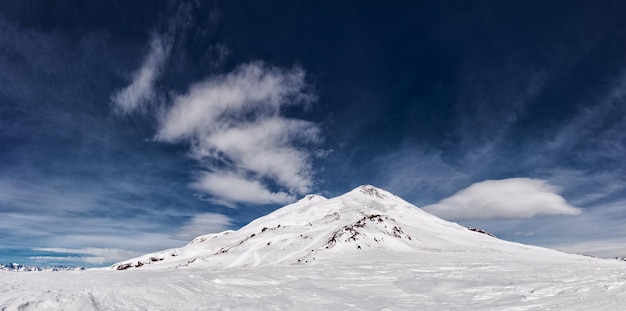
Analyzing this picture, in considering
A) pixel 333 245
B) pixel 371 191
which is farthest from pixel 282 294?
pixel 371 191

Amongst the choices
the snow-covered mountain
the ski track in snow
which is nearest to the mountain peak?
the snow-covered mountain

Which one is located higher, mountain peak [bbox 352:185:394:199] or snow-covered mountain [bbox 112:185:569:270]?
mountain peak [bbox 352:185:394:199]

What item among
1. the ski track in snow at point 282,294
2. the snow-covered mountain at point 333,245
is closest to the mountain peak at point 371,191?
the snow-covered mountain at point 333,245

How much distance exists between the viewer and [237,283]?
17328 millimetres

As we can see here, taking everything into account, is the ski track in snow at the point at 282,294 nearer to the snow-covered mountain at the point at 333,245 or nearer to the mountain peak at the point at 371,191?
the snow-covered mountain at the point at 333,245

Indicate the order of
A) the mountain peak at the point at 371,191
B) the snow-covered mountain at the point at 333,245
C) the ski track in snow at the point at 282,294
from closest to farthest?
the ski track in snow at the point at 282,294, the snow-covered mountain at the point at 333,245, the mountain peak at the point at 371,191

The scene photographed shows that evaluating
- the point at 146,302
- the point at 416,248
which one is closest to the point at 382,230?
the point at 416,248

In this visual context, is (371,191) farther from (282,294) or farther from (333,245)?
(282,294)

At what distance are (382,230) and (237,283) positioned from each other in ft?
229

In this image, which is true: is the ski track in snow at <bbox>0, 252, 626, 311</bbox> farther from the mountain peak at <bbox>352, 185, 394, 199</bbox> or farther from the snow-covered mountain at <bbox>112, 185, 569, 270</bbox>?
the mountain peak at <bbox>352, 185, 394, 199</bbox>

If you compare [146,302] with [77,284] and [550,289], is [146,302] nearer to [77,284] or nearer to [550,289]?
[77,284]

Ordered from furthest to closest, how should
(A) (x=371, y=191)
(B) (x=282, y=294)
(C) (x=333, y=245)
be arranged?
(A) (x=371, y=191)
(C) (x=333, y=245)
(B) (x=282, y=294)

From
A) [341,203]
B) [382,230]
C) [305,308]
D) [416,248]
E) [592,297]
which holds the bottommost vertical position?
[305,308]

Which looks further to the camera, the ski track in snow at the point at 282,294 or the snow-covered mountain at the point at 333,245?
the snow-covered mountain at the point at 333,245
